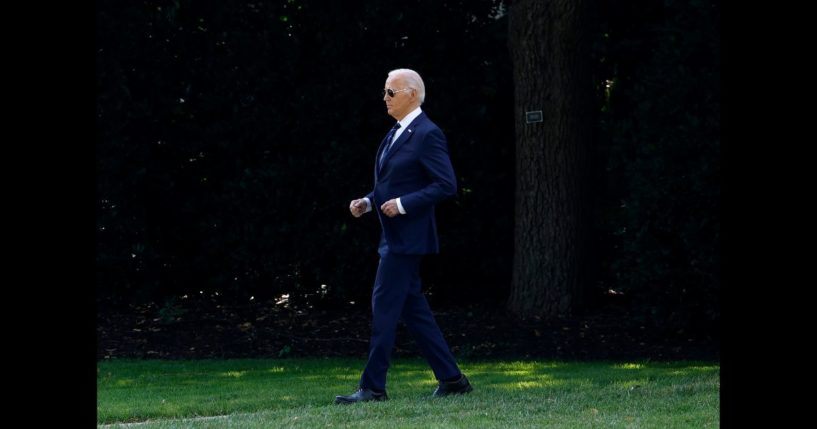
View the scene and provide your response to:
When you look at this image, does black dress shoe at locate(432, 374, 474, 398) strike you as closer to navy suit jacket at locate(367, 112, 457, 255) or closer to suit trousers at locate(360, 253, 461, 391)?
suit trousers at locate(360, 253, 461, 391)

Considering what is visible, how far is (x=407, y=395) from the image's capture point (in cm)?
802

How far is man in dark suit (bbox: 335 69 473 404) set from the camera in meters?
7.41

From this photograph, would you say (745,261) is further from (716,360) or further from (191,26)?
(191,26)

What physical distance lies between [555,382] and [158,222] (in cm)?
524

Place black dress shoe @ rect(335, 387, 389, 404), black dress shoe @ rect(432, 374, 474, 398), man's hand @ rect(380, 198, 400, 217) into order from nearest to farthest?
man's hand @ rect(380, 198, 400, 217) → black dress shoe @ rect(335, 387, 389, 404) → black dress shoe @ rect(432, 374, 474, 398)

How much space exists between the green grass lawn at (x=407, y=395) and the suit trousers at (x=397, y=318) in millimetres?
233

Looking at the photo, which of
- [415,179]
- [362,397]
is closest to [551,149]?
[415,179]

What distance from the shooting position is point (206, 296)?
12.6m

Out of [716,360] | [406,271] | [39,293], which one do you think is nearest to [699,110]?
[716,360]

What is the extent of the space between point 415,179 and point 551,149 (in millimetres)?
4167

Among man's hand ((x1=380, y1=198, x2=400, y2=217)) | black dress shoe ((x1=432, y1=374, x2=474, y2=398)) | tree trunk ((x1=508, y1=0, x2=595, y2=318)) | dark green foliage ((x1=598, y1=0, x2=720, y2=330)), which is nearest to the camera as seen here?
man's hand ((x1=380, y1=198, x2=400, y2=217))

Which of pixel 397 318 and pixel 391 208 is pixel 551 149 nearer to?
pixel 397 318

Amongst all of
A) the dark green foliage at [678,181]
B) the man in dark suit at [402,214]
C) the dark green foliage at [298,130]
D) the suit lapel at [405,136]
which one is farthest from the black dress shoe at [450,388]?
the dark green foliage at [298,130]

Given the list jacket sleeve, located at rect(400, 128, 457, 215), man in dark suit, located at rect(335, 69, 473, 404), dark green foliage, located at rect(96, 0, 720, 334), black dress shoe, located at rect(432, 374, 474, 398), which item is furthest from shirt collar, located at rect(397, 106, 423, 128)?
dark green foliage, located at rect(96, 0, 720, 334)
